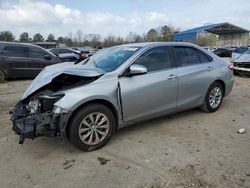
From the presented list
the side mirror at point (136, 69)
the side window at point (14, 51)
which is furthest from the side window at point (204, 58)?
the side window at point (14, 51)

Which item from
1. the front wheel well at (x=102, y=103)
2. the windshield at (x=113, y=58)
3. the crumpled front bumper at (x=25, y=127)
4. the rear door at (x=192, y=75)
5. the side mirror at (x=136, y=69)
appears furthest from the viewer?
the rear door at (x=192, y=75)

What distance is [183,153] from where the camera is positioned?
143 inches

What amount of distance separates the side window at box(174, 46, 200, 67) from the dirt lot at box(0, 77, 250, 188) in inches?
46.1

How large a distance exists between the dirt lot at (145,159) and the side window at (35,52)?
5927 millimetres

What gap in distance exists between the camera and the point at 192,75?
15.8ft

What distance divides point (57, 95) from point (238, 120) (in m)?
3.64

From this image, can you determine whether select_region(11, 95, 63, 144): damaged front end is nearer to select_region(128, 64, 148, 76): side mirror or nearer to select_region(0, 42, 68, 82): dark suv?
select_region(128, 64, 148, 76): side mirror

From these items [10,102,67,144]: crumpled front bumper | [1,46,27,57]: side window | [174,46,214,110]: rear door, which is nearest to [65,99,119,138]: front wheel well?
[10,102,67,144]: crumpled front bumper

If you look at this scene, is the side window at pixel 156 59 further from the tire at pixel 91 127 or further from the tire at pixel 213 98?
the tire at pixel 213 98

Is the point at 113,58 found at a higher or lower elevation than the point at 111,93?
higher

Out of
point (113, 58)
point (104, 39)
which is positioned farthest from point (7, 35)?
point (113, 58)

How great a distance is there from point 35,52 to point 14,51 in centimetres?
81

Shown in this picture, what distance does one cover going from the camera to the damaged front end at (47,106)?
3.39m

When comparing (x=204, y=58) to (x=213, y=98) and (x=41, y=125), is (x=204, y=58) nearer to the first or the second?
(x=213, y=98)
